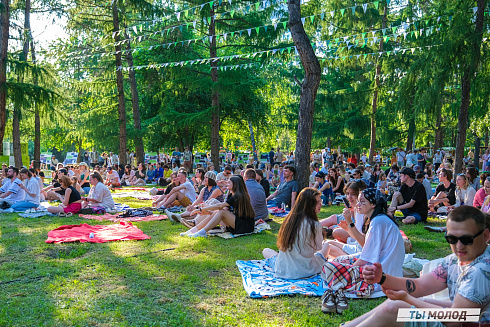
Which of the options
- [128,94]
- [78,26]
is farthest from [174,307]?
[128,94]

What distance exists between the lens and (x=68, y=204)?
35.4 feet

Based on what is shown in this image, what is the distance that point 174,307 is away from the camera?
4.50 meters

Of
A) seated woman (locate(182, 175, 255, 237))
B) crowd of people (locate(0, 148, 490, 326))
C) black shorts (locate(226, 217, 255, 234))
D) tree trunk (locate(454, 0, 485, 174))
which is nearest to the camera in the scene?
crowd of people (locate(0, 148, 490, 326))

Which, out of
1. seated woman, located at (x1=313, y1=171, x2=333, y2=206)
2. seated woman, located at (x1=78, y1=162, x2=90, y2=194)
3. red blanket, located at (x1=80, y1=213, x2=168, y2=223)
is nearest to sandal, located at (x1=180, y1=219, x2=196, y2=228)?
red blanket, located at (x1=80, y1=213, x2=168, y2=223)

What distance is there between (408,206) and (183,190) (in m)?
5.60

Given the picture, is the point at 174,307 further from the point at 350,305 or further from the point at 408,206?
the point at 408,206

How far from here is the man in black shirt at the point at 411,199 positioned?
9391 mm

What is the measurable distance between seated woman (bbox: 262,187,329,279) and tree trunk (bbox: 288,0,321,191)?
5596 millimetres

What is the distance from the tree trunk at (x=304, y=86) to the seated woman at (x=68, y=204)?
18.2 feet

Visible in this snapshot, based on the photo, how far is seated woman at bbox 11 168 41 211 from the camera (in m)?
11.5

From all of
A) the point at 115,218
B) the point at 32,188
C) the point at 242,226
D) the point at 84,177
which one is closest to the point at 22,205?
the point at 32,188

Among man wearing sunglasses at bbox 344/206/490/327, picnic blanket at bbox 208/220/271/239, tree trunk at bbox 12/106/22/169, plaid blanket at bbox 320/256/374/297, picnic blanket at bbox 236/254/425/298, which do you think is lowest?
picnic blanket at bbox 236/254/425/298

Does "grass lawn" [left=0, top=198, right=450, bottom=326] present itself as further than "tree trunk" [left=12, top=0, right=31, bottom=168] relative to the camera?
No

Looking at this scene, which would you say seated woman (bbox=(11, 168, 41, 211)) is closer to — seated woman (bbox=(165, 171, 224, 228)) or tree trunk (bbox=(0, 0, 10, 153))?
seated woman (bbox=(165, 171, 224, 228))
